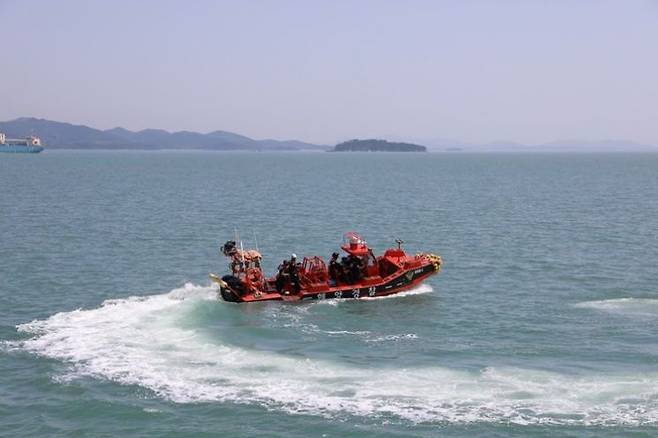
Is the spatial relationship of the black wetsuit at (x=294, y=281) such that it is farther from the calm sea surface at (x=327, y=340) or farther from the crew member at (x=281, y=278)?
the calm sea surface at (x=327, y=340)

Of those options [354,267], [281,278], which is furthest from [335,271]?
[281,278]

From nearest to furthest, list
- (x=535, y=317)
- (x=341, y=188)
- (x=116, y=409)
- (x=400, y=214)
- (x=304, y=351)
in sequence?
(x=116, y=409) < (x=304, y=351) < (x=535, y=317) < (x=400, y=214) < (x=341, y=188)

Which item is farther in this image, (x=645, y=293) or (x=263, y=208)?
(x=263, y=208)

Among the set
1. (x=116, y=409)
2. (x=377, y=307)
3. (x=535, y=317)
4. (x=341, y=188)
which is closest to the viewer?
(x=116, y=409)

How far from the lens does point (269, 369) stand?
27828 millimetres

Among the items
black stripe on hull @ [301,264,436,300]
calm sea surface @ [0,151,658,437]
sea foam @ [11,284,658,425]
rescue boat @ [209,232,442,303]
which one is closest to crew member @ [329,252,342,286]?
rescue boat @ [209,232,442,303]

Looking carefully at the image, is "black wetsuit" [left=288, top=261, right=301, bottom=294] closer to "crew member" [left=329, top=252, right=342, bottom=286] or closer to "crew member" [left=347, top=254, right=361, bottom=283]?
"crew member" [left=329, top=252, right=342, bottom=286]

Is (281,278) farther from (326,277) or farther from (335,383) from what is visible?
(335,383)

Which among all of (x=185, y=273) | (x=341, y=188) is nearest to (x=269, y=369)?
(x=185, y=273)

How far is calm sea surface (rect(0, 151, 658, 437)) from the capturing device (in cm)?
2358

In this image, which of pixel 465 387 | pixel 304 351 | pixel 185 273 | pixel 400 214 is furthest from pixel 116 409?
pixel 400 214

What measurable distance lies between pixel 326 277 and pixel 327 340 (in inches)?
354

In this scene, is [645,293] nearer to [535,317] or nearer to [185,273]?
[535,317]

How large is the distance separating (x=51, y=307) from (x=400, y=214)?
151 ft
